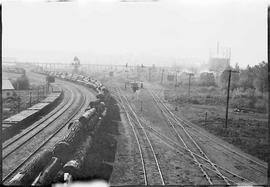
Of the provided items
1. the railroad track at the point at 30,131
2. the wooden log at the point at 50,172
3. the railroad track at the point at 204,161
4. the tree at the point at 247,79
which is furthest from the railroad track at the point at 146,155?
the tree at the point at 247,79

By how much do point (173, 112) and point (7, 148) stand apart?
13.9 metres

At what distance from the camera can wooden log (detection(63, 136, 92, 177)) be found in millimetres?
9078

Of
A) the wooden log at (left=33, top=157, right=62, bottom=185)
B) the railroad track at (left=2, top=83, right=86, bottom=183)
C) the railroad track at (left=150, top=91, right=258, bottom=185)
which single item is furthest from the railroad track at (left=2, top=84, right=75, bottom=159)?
the railroad track at (left=150, top=91, right=258, bottom=185)

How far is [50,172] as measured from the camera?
8.65 meters

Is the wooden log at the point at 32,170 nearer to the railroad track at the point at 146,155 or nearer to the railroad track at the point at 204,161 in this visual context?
the railroad track at the point at 146,155

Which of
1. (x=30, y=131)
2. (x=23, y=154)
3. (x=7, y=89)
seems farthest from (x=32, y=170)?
(x=7, y=89)

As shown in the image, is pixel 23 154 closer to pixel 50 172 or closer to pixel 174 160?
pixel 50 172

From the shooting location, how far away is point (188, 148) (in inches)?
560

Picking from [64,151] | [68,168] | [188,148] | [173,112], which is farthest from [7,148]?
[173,112]

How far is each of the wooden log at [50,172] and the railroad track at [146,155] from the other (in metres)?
3.18

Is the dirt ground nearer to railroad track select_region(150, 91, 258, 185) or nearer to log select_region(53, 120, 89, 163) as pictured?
railroad track select_region(150, 91, 258, 185)

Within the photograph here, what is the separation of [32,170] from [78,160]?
1.72m

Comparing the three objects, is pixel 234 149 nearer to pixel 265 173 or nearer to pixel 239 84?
pixel 265 173

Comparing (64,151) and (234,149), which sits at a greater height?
(64,151)
